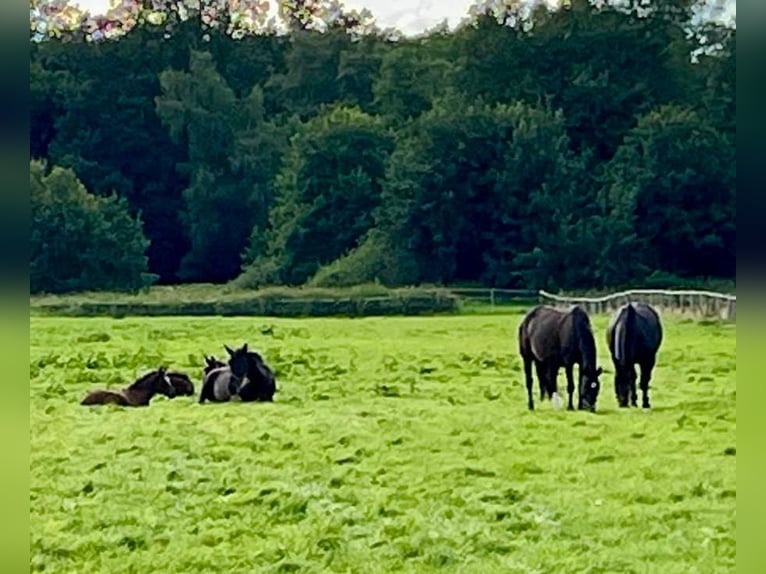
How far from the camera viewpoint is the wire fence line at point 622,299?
2471 mm

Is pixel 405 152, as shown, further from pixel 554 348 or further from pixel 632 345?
pixel 632 345

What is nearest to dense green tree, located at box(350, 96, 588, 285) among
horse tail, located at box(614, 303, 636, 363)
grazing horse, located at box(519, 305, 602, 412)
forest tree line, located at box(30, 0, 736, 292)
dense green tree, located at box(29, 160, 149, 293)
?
forest tree line, located at box(30, 0, 736, 292)

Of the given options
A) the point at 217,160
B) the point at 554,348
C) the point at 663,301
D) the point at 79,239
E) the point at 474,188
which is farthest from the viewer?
the point at 554,348

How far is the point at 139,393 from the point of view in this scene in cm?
273

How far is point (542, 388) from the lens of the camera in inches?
109

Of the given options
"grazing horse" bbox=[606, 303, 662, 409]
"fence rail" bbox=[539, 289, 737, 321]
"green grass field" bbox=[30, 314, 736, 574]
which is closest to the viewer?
"green grass field" bbox=[30, 314, 736, 574]

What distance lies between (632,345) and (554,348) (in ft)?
0.85

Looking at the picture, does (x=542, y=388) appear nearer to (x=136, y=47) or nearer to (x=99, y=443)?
(x=99, y=443)

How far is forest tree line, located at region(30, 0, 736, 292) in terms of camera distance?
7.56 feet

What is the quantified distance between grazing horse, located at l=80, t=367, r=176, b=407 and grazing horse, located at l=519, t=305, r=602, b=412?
1.04 meters

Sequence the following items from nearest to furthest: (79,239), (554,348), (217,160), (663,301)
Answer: (79,239) → (217,160) → (663,301) → (554,348)

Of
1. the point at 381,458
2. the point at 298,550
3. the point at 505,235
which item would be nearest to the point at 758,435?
the point at 298,550

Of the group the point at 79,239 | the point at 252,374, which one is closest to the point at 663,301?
the point at 252,374

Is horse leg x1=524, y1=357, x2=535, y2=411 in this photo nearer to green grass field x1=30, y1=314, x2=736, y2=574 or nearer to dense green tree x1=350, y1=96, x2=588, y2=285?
green grass field x1=30, y1=314, x2=736, y2=574
